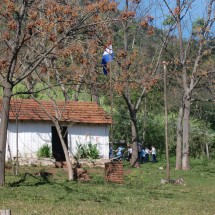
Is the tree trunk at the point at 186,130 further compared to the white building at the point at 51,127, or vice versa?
the tree trunk at the point at 186,130

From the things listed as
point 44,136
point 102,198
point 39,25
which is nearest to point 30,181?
point 102,198

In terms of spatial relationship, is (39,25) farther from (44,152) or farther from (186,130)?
→ (186,130)

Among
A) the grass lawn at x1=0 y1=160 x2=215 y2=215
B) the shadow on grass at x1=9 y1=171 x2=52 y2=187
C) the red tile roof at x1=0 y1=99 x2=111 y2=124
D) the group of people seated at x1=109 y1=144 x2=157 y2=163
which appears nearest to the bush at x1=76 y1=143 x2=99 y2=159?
the red tile roof at x1=0 y1=99 x2=111 y2=124

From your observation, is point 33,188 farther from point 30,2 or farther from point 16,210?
point 30,2

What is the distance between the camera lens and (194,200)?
725 inches

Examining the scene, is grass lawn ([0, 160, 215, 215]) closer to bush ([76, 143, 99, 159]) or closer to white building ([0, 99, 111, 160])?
bush ([76, 143, 99, 159])

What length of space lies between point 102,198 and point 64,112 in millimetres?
14855

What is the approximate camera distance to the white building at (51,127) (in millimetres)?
30750

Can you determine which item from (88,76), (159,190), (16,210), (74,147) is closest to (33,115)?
(74,147)

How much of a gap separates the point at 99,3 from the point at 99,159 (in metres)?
14.6

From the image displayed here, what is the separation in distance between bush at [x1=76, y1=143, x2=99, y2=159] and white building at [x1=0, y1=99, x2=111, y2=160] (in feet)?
0.92

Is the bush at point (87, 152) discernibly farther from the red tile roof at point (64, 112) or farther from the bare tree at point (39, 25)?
the bare tree at point (39, 25)

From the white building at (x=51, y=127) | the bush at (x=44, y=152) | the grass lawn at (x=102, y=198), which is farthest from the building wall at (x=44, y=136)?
the grass lawn at (x=102, y=198)

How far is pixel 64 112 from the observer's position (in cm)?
3206
